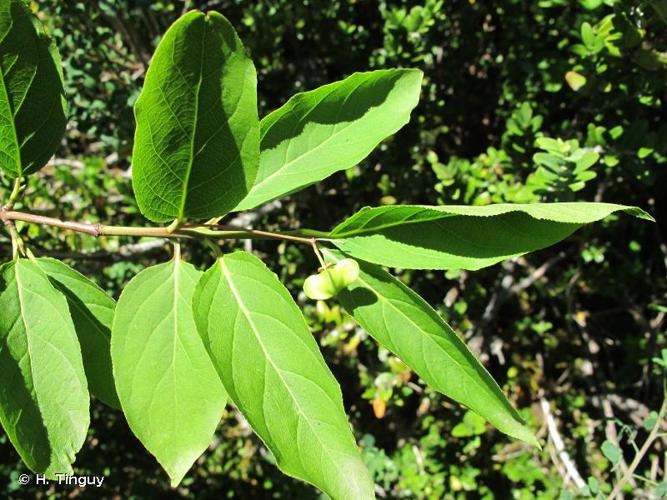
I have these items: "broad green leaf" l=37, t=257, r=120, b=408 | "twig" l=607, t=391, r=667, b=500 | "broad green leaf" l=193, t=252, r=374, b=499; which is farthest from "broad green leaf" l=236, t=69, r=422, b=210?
"twig" l=607, t=391, r=667, b=500

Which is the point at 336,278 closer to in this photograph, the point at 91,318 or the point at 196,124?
the point at 196,124

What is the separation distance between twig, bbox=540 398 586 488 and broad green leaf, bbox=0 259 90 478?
2.25m

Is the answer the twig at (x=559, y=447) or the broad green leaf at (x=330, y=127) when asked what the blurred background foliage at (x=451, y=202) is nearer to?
the twig at (x=559, y=447)

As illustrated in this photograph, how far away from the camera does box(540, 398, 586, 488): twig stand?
8.31ft

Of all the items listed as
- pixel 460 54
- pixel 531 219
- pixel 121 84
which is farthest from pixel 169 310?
pixel 460 54

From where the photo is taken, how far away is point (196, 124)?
93 cm

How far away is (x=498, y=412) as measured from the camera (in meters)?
0.98

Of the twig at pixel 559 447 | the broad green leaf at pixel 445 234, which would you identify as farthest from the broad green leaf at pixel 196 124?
the twig at pixel 559 447

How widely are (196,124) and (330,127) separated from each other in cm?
31

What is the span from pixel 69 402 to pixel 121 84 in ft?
5.79

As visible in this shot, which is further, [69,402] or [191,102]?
[69,402]

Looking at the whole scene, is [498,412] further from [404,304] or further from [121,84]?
[121,84]

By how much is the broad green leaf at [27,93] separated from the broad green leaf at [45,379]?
Answer: 1.05 feet

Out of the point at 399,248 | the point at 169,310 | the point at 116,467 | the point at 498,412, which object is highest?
the point at 399,248
